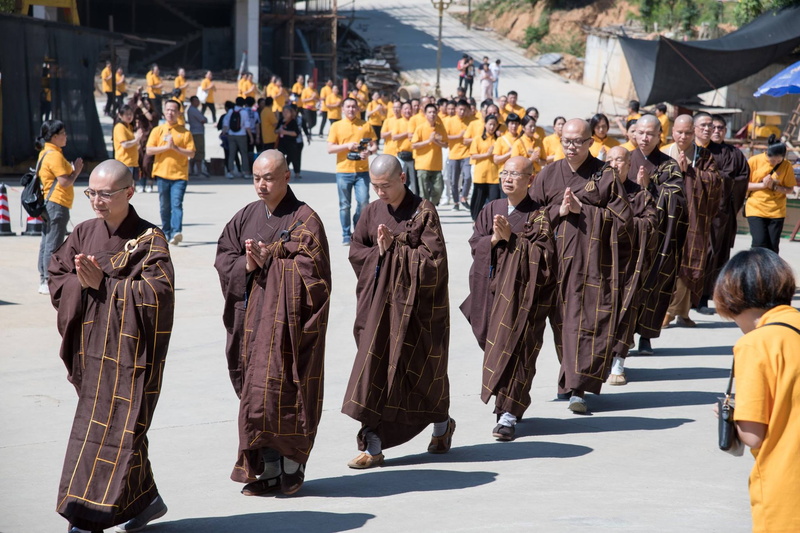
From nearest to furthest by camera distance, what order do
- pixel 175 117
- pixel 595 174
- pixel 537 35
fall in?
1. pixel 595 174
2. pixel 175 117
3. pixel 537 35

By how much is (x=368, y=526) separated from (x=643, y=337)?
15.1 ft

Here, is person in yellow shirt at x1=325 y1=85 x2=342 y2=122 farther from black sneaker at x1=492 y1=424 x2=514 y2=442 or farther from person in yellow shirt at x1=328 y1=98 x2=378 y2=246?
black sneaker at x1=492 y1=424 x2=514 y2=442

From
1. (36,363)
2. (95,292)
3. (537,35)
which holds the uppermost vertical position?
(537,35)

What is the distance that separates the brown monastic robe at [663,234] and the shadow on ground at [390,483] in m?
3.28

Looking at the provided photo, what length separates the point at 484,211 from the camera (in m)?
7.00

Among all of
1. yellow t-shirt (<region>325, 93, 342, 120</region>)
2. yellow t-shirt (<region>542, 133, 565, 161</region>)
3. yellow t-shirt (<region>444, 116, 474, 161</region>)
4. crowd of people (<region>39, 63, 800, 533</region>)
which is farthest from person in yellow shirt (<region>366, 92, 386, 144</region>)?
crowd of people (<region>39, 63, 800, 533</region>)

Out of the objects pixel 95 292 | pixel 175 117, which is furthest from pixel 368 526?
pixel 175 117

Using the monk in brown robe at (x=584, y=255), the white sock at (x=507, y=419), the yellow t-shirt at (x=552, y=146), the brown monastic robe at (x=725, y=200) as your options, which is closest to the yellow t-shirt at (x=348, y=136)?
the yellow t-shirt at (x=552, y=146)

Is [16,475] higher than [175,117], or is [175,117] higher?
[175,117]

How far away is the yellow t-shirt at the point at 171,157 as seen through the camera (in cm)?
1323

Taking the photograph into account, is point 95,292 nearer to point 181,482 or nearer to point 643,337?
point 181,482

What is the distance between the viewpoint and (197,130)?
20.5 m

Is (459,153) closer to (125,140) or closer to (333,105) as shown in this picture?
(125,140)

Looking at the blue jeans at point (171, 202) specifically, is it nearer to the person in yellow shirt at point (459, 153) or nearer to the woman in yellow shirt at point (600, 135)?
the woman in yellow shirt at point (600, 135)
